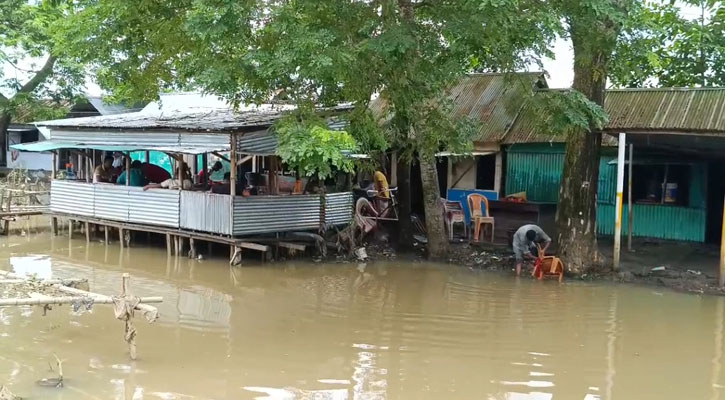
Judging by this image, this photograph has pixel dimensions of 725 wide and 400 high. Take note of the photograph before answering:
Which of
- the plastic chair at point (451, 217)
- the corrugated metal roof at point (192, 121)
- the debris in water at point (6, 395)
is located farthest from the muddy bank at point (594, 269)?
the debris in water at point (6, 395)

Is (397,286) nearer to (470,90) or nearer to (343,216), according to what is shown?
(343,216)

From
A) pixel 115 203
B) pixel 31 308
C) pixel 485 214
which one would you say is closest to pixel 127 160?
pixel 115 203

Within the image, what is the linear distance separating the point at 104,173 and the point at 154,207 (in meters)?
2.78

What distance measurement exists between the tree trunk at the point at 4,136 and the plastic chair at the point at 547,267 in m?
22.6

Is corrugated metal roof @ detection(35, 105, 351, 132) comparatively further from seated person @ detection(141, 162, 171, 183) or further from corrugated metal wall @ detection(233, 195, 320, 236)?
corrugated metal wall @ detection(233, 195, 320, 236)

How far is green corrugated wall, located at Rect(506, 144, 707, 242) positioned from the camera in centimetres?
1606

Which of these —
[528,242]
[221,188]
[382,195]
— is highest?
[221,188]

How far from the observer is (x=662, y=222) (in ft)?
53.8

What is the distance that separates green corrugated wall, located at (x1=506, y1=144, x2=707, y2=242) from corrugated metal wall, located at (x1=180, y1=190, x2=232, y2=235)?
312 inches

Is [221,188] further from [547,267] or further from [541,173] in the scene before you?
[541,173]

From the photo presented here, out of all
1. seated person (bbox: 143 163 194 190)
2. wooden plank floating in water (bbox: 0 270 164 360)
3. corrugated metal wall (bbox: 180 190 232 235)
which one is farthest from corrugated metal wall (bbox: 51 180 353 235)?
wooden plank floating in water (bbox: 0 270 164 360)

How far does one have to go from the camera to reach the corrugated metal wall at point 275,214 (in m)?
13.6

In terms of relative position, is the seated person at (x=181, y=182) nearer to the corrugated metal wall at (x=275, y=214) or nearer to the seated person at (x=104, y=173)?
the corrugated metal wall at (x=275, y=214)

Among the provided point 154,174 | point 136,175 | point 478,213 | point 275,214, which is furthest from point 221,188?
point 478,213
